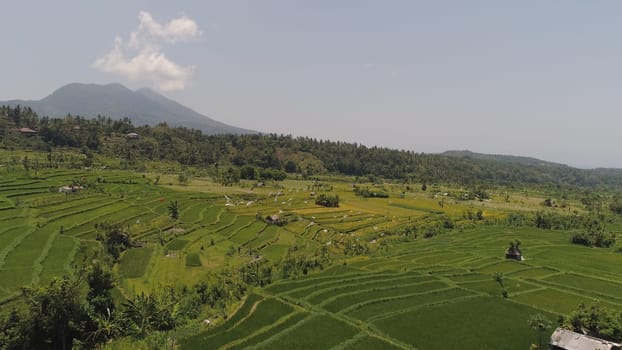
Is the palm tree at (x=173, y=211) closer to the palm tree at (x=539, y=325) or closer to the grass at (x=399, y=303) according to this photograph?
the grass at (x=399, y=303)

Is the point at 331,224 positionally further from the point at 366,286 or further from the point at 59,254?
the point at 59,254

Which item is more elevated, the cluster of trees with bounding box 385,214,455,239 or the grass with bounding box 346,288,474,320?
the cluster of trees with bounding box 385,214,455,239

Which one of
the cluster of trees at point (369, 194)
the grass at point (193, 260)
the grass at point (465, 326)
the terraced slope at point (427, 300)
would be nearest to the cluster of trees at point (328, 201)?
the cluster of trees at point (369, 194)

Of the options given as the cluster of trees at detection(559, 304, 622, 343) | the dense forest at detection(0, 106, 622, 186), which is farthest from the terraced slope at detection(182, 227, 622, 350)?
the dense forest at detection(0, 106, 622, 186)

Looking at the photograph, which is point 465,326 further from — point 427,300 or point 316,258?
point 316,258

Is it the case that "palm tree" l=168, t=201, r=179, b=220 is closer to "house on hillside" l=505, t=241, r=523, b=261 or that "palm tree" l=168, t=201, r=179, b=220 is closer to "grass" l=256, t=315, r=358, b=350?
"grass" l=256, t=315, r=358, b=350

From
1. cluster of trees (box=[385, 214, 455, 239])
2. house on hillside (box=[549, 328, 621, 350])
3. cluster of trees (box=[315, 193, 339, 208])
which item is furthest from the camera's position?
cluster of trees (box=[315, 193, 339, 208])

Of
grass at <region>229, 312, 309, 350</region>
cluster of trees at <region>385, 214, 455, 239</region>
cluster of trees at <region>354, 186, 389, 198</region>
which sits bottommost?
grass at <region>229, 312, 309, 350</region>

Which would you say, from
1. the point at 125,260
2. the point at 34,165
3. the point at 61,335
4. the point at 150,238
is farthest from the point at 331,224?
the point at 34,165
